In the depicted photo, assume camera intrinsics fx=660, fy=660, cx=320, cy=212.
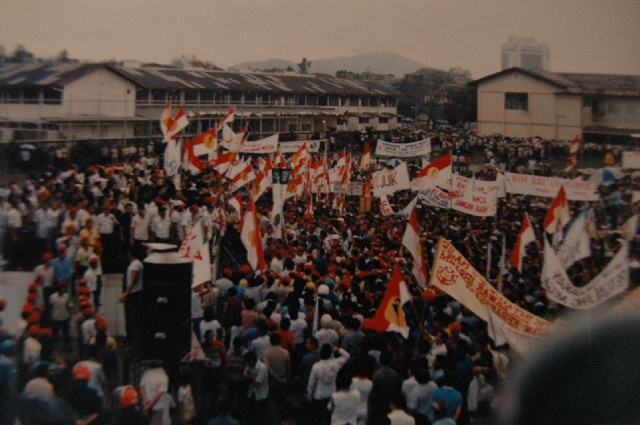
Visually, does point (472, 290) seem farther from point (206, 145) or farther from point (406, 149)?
point (406, 149)

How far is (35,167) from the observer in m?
17.1

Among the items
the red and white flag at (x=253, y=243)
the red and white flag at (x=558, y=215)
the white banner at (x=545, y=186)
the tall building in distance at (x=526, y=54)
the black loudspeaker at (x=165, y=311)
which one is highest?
the tall building in distance at (x=526, y=54)

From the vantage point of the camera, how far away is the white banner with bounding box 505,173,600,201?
46.3ft

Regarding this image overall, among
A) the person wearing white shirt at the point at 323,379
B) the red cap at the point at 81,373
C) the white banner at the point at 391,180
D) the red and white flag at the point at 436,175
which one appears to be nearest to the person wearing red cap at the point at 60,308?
the red cap at the point at 81,373

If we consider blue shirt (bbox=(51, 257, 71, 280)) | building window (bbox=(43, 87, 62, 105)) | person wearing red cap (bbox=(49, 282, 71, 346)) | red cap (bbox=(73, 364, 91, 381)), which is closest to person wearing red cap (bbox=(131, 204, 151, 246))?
blue shirt (bbox=(51, 257, 71, 280))

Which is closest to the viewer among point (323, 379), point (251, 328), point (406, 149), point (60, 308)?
point (323, 379)

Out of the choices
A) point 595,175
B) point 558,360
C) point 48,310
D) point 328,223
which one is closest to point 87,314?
point 48,310

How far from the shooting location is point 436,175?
13.8 metres

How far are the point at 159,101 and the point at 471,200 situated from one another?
83.1ft

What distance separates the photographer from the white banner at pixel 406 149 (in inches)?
726

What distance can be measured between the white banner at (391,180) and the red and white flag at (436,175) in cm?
132

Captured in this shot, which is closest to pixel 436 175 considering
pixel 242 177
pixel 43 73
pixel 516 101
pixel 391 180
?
pixel 391 180

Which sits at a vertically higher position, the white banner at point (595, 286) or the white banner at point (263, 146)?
the white banner at point (263, 146)

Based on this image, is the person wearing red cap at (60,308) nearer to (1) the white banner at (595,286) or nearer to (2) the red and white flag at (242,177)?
(1) the white banner at (595,286)
